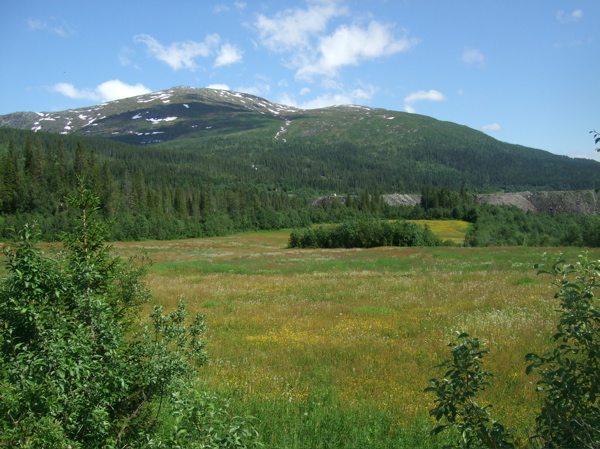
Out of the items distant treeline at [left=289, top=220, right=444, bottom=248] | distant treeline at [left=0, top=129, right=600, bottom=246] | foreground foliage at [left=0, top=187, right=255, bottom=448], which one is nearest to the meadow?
foreground foliage at [left=0, top=187, right=255, bottom=448]

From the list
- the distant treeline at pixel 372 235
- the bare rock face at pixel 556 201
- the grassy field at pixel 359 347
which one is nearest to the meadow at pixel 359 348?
the grassy field at pixel 359 347

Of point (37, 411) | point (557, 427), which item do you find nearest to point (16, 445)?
point (37, 411)

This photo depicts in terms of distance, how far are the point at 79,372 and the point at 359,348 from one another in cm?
837

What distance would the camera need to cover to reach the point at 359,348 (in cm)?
1075

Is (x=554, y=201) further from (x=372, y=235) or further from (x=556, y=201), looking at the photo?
(x=372, y=235)

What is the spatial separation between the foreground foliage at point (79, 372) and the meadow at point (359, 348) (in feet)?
7.79

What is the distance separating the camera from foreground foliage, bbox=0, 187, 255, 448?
3.43 meters

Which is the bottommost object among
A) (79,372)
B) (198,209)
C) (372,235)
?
(372,235)

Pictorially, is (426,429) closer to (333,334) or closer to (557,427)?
(557,427)

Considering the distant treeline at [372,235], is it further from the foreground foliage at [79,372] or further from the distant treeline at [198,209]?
the foreground foliage at [79,372]

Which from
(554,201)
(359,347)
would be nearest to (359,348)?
(359,347)

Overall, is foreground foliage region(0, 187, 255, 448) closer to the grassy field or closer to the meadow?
the meadow

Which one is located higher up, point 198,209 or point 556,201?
point 556,201

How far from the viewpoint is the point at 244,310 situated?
1681cm
